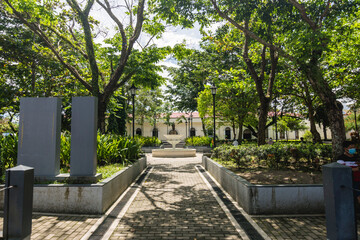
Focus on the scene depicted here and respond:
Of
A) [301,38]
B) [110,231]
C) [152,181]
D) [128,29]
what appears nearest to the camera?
[110,231]

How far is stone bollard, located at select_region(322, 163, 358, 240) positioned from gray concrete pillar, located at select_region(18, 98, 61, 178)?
19.1 feet

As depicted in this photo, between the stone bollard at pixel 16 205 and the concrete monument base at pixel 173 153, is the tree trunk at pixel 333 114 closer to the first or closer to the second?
the stone bollard at pixel 16 205

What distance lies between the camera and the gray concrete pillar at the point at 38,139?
19.3ft

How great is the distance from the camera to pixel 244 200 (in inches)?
212

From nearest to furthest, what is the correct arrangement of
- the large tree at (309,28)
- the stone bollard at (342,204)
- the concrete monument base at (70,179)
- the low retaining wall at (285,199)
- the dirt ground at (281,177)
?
1. the stone bollard at (342,204)
2. the low retaining wall at (285,199)
3. the concrete monument base at (70,179)
4. the dirt ground at (281,177)
5. the large tree at (309,28)

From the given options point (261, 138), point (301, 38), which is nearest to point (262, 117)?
point (261, 138)

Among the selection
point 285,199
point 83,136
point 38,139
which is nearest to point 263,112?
point 285,199

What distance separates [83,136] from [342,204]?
5.42 m

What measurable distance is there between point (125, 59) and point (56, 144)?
5.86 m

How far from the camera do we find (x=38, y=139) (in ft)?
19.4

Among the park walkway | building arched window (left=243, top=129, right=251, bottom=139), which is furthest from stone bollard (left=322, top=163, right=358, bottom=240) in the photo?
building arched window (left=243, top=129, right=251, bottom=139)

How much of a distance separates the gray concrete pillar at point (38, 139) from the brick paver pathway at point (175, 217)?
2.36m

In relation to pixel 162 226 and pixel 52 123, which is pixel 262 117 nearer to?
pixel 162 226

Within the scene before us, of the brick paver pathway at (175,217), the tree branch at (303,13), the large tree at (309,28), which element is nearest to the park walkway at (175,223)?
the brick paver pathway at (175,217)
